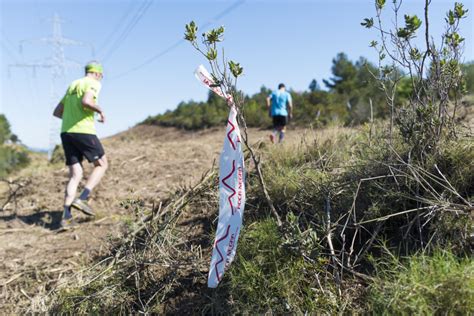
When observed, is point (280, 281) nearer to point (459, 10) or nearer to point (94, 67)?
point (459, 10)

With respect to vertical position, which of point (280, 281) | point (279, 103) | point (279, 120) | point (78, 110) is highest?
point (78, 110)

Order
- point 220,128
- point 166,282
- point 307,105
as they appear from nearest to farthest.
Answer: point 166,282, point 307,105, point 220,128

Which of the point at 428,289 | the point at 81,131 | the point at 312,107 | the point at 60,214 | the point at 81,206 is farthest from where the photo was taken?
the point at 312,107

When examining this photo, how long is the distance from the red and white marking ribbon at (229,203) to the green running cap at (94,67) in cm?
305

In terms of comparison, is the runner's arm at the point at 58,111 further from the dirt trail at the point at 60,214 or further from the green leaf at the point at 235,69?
the green leaf at the point at 235,69

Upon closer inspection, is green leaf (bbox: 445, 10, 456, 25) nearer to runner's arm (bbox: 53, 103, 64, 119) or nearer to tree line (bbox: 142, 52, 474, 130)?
runner's arm (bbox: 53, 103, 64, 119)

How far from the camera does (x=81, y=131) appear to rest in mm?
5129

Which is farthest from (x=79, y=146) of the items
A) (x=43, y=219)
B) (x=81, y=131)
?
(x=43, y=219)

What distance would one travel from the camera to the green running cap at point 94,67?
5289 millimetres

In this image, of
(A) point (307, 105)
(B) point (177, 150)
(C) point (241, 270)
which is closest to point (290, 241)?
(C) point (241, 270)

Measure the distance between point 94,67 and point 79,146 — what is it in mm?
990

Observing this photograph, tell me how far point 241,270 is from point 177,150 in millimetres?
5854

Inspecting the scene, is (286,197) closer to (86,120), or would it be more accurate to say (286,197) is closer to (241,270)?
(241,270)

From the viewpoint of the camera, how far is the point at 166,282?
3051 millimetres
